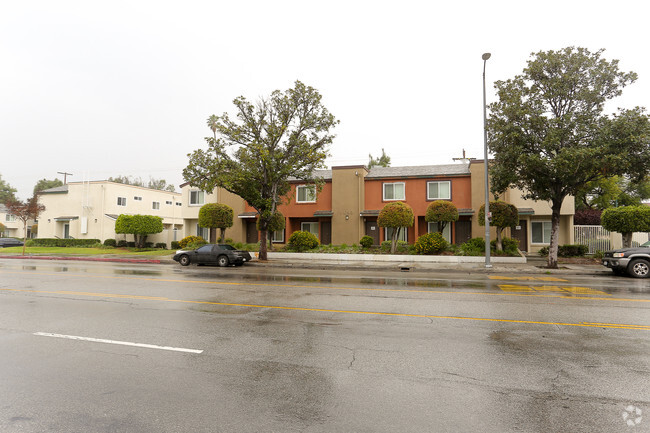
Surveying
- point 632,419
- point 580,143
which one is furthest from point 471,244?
point 632,419

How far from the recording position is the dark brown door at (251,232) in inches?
1292

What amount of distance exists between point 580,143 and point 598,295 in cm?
1034

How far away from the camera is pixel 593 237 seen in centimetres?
2492

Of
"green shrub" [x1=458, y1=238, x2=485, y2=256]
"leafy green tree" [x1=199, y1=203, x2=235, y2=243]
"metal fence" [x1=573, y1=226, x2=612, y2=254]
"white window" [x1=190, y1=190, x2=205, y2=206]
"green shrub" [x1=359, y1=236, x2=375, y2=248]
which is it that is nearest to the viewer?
"green shrub" [x1=458, y1=238, x2=485, y2=256]

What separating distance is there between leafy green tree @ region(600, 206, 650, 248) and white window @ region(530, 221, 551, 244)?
662cm

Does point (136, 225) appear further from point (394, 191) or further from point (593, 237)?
point (593, 237)

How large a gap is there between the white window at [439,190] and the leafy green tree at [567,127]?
27.6 feet

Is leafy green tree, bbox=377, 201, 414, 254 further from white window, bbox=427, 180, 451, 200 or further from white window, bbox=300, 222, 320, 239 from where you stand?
white window, bbox=300, 222, 320, 239

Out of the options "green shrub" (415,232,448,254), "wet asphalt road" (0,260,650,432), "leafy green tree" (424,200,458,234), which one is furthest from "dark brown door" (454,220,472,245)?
"wet asphalt road" (0,260,650,432)

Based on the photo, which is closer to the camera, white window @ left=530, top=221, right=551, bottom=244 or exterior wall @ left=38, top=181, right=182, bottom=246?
white window @ left=530, top=221, right=551, bottom=244

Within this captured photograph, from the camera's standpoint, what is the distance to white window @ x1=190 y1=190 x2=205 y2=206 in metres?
33.8

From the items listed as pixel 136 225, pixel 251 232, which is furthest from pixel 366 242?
pixel 136 225

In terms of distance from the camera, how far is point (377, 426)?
11.2ft

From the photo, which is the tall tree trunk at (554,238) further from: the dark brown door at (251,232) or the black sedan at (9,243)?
the black sedan at (9,243)
